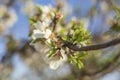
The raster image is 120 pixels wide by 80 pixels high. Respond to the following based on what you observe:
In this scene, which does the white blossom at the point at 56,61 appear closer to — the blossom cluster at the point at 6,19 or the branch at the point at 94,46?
the branch at the point at 94,46

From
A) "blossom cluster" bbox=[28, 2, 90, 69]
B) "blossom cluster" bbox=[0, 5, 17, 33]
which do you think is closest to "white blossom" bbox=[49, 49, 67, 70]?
"blossom cluster" bbox=[28, 2, 90, 69]

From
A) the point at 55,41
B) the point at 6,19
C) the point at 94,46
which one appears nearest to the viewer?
the point at 94,46

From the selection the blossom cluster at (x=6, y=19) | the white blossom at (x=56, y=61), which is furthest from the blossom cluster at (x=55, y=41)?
the blossom cluster at (x=6, y=19)

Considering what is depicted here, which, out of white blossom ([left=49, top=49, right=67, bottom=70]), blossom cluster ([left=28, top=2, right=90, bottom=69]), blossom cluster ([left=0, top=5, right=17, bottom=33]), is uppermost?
blossom cluster ([left=0, top=5, right=17, bottom=33])

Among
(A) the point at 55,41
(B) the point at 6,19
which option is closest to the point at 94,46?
(A) the point at 55,41

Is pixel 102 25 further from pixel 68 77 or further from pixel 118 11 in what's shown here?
pixel 118 11

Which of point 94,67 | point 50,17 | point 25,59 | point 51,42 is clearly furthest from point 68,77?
point 51,42

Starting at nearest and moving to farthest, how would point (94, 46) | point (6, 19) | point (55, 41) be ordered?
1. point (94, 46)
2. point (55, 41)
3. point (6, 19)

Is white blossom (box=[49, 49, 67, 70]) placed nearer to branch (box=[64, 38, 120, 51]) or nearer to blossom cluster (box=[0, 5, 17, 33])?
branch (box=[64, 38, 120, 51])

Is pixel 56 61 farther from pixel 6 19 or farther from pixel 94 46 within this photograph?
pixel 6 19

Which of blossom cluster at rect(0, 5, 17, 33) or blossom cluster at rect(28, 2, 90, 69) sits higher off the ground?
blossom cluster at rect(0, 5, 17, 33)

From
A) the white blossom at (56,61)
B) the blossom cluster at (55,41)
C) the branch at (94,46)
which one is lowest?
the branch at (94,46)
